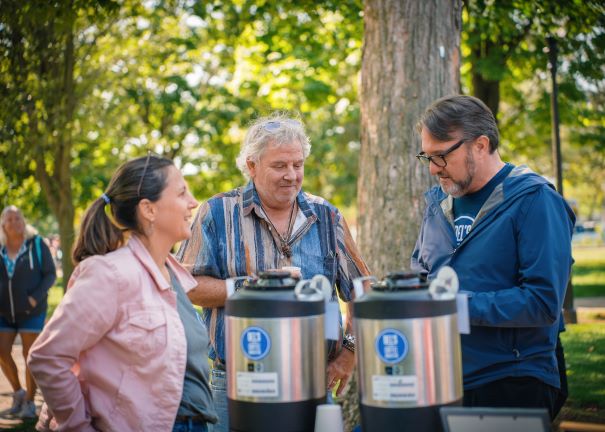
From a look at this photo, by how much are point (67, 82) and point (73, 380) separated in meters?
11.4

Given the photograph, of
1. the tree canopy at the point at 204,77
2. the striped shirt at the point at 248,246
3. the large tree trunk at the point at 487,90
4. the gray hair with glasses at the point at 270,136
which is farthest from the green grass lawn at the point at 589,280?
the gray hair with glasses at the point at 270,136

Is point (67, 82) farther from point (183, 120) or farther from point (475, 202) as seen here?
point (475, 202)

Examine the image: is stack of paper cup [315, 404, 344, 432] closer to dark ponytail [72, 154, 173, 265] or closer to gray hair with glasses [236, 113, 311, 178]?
dark ponytail [72, 154, 173, 265]

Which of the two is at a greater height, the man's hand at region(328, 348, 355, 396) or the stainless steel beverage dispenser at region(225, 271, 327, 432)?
the stainless steel beverage dispenser at region(225, 271, 327, 432)

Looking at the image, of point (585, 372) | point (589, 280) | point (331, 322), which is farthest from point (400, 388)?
point (589, 280)

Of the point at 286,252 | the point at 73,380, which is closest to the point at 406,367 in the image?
the point at 73,380

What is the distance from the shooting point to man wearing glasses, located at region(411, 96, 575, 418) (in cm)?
240

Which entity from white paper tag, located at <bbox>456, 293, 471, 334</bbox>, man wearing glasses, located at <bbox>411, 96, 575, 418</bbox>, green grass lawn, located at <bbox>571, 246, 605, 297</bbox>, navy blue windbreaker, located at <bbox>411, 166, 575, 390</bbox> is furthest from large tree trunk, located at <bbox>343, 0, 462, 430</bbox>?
green grass lawn, located at <bbox>571, 246, 605, 297</bbox>

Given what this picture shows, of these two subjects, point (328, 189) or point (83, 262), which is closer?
point (83, 262)

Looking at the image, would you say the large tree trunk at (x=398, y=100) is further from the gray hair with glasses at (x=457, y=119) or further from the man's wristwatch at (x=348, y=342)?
the gray hair with glasses at (x=457, y=119)

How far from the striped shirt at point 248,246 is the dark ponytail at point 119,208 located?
0.57 m

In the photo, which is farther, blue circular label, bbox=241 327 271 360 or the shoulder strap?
the shoulder strap

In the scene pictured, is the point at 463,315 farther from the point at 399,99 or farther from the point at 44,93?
the point at 44,93

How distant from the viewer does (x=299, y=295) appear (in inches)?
79.7
